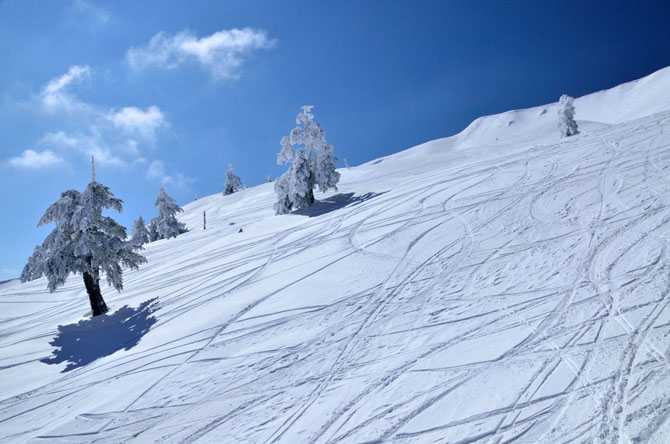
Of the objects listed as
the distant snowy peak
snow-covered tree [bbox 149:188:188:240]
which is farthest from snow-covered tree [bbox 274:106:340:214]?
the distant snowy peak

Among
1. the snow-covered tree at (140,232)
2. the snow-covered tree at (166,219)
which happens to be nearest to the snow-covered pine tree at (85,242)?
the snow-covered tree at (166,219)

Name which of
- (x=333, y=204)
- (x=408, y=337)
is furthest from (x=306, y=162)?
(x=408, y=337)

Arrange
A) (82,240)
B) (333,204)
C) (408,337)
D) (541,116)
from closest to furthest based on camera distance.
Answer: (408,337)
(82,240)
(333,204)
(541,116)

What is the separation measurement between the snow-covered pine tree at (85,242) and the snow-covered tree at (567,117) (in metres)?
49.6

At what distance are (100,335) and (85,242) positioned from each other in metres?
3.78

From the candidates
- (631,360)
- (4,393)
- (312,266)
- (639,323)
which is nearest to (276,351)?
(312,266)

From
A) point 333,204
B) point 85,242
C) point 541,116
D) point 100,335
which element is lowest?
point 100,335

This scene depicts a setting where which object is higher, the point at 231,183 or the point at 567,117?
the point at 231,183

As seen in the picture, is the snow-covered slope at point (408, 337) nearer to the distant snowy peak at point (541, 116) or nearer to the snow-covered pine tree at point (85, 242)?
the snow-covered pine tree at point (85, 242)

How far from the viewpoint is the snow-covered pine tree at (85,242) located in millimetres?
12773

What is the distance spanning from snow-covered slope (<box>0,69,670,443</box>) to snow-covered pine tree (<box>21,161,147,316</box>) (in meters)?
1.73

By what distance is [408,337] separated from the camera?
6.74 meters

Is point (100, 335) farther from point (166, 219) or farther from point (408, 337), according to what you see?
point (166, 219)

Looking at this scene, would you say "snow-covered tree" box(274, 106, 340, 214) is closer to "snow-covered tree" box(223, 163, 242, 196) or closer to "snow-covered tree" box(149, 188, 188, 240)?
"snow-covered tree" box(149, 188, 188, 240)
